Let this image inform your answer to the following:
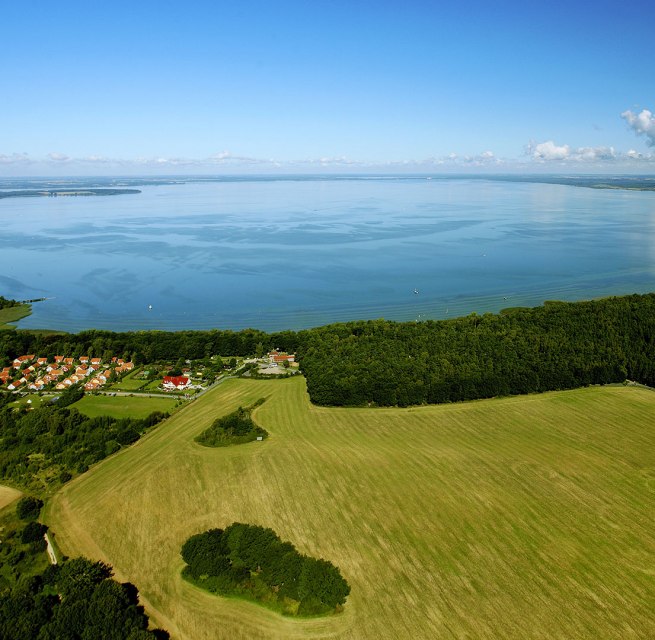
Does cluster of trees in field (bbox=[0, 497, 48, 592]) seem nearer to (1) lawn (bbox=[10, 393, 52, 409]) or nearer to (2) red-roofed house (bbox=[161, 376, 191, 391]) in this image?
(1) lawn (bbox=[10, 393, 52, 409])

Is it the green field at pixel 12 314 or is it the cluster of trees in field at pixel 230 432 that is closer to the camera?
the cluster of trees in field at pixel 230 432

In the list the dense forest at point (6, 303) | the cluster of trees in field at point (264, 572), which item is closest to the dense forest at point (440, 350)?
the dense forest at point (6, 303)

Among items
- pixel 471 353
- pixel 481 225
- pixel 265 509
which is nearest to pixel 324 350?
pixel 471 353

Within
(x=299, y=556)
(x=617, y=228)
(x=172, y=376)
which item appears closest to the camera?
(x=299, y=556)

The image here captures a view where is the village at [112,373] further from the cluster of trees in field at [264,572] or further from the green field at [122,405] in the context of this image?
the cluster of trees in field at [264,572]

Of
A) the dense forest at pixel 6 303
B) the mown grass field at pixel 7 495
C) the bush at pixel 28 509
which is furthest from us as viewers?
the dense forest at pixel 6 303

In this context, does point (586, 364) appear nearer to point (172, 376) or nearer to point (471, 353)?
point (471, 353)

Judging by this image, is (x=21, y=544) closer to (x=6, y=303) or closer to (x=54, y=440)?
(x=54, y=440)
